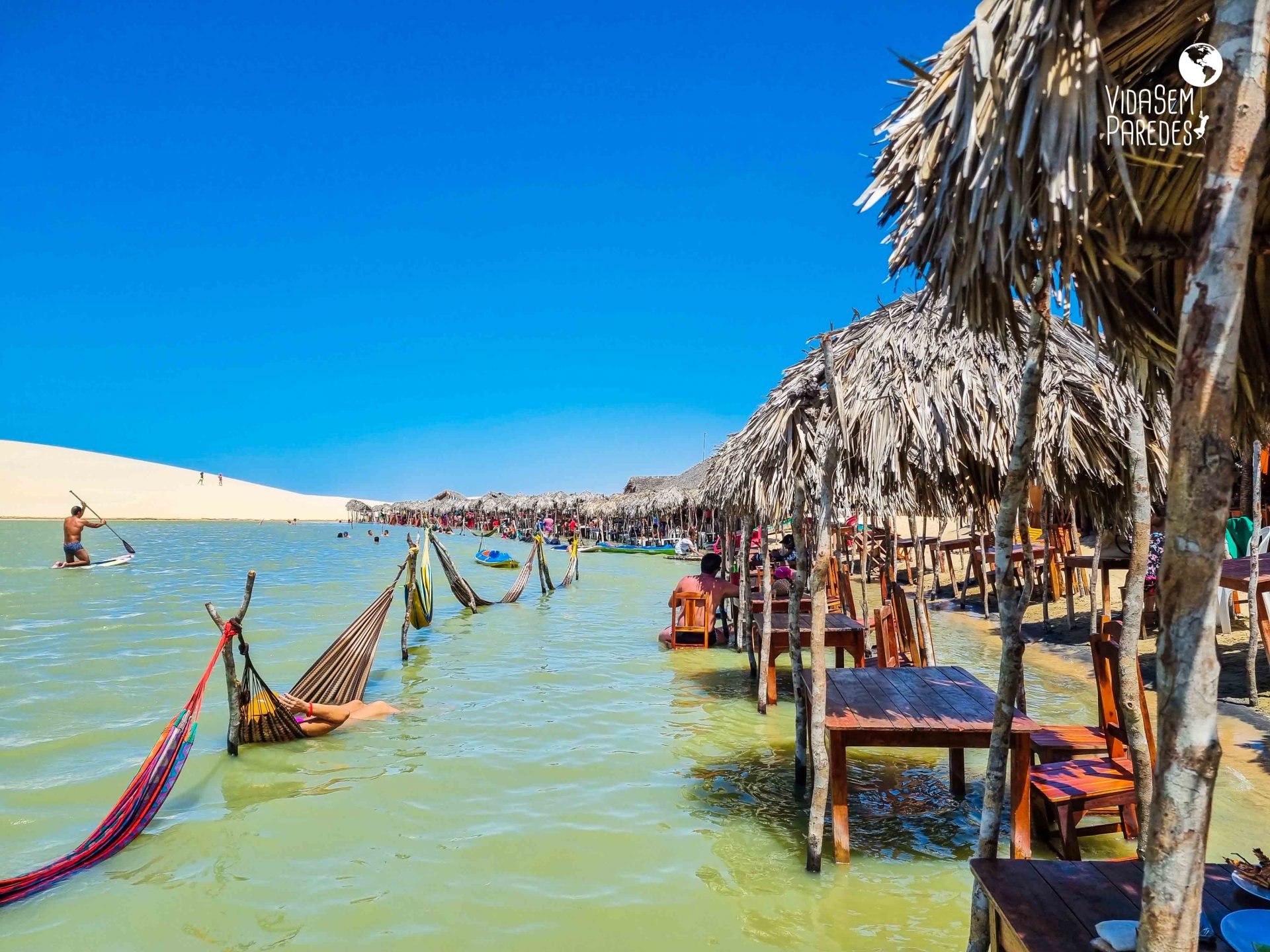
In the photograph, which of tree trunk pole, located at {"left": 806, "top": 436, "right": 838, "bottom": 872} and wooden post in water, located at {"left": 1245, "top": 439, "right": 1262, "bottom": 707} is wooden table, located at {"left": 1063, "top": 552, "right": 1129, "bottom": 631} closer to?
wooden post in water, located at {"left": 1245, "top": 439, "right": 1262, "bottom": 707}

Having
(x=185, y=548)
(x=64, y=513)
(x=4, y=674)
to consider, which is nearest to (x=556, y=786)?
(x=4, y=674)

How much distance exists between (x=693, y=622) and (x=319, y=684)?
200 inches

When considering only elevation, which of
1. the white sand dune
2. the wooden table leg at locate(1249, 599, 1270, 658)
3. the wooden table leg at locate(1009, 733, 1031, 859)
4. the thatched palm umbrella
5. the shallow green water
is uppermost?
the white sand dune

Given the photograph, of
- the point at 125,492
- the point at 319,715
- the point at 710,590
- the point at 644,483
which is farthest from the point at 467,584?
the point at 125,492

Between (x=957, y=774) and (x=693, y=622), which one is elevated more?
(x=693, y=622)

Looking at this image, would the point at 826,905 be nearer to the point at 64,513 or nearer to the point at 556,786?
the point at 556,786

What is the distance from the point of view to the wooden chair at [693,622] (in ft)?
35.4

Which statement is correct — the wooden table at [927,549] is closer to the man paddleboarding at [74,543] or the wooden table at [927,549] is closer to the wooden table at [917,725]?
the wooden table at [917,725]

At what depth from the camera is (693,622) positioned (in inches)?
429

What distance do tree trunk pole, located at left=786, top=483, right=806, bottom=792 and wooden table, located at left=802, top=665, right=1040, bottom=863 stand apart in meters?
0.49

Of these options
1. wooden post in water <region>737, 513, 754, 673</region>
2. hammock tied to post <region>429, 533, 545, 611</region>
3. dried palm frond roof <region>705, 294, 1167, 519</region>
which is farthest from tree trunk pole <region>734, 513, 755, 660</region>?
hammock tied to post <region>429, 533, 545, 611</region>

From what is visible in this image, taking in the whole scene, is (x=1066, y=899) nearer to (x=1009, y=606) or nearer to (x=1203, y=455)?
(x=1009, y=606)

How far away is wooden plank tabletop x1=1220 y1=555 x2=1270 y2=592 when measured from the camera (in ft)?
18.1

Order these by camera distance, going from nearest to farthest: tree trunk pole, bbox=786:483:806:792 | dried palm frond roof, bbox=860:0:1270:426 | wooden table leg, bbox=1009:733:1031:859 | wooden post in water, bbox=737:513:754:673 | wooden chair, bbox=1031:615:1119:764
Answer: dried palm frond roof, bbox=860:0:1270:426
wooden table leg, bbox=1009:733:1031:859
wooden chair, bbox=1031:615:1119:764
tree trunk pole, bbox=786:483:806:792
wooden post in water, bbox=737:513:754:673
